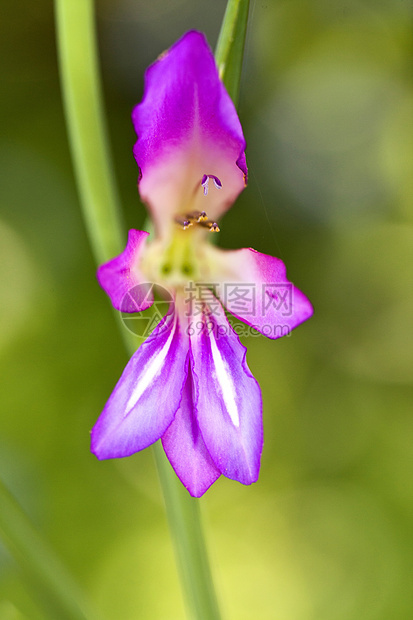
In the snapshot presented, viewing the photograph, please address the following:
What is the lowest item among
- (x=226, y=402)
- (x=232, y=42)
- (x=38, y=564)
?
(x=38, y=564)

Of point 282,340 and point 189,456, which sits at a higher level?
point 189,456

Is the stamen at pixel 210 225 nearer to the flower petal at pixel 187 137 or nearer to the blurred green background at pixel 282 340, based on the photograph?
the flower petal at pixel 187 137

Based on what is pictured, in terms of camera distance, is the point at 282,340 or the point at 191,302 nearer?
the point at 191,302

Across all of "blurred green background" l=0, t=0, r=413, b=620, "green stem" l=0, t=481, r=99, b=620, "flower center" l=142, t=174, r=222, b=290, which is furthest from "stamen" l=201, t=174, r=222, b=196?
"blurred green background" l=0, t=0, r=413, b=620

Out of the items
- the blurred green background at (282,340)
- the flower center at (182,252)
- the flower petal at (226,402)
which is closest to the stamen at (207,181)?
the flower center at (182,252)

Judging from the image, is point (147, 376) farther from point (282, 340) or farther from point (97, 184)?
point (282, 340)

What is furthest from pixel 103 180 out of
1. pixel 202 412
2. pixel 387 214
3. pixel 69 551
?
pixel 387 214

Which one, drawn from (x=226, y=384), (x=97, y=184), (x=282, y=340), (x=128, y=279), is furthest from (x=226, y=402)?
(x=282, y=340)
